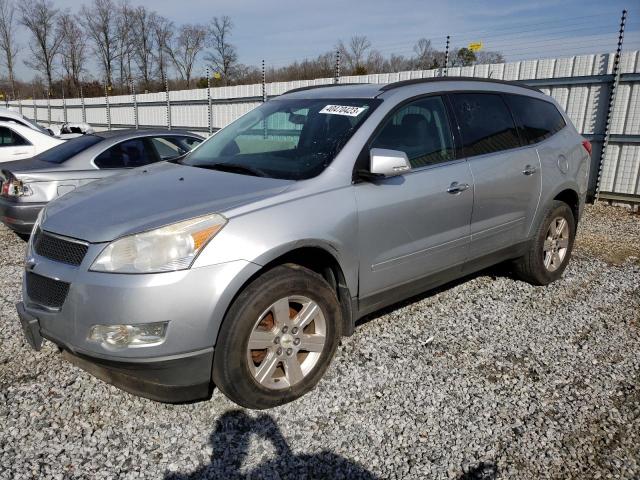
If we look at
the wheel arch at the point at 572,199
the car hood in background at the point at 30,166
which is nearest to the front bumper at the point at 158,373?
the wheel arch at the point at 572,199

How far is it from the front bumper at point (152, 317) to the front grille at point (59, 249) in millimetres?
41

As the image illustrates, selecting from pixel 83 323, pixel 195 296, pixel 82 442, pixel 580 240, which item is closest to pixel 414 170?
pixel 195 296

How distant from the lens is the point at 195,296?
2.41 meters

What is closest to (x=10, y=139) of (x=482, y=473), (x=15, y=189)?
(x=15, y=189)

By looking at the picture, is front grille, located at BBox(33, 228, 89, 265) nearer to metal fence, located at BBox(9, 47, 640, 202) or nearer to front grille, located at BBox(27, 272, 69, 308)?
front grille, located at BBox(27, 272, 69, 308)

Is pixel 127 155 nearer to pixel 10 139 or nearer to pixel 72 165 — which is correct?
pixel 72 165

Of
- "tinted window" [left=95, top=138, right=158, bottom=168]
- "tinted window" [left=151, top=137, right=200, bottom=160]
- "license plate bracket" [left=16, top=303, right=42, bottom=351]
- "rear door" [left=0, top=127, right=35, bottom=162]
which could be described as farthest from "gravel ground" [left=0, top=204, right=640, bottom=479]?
"rear door" [left=0, top=127, right=35, bottom=162]

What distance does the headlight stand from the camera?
7.91ft

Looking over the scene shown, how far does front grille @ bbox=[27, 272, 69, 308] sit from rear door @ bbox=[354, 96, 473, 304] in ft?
5.47

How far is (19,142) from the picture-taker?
8.80m

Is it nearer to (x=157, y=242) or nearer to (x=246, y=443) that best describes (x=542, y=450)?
(x=246, y=443)

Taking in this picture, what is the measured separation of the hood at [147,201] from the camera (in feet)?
8.41

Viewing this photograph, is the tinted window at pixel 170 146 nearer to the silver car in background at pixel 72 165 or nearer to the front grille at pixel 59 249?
the silver car in background at pixel 72 165

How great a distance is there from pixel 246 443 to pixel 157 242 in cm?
114
